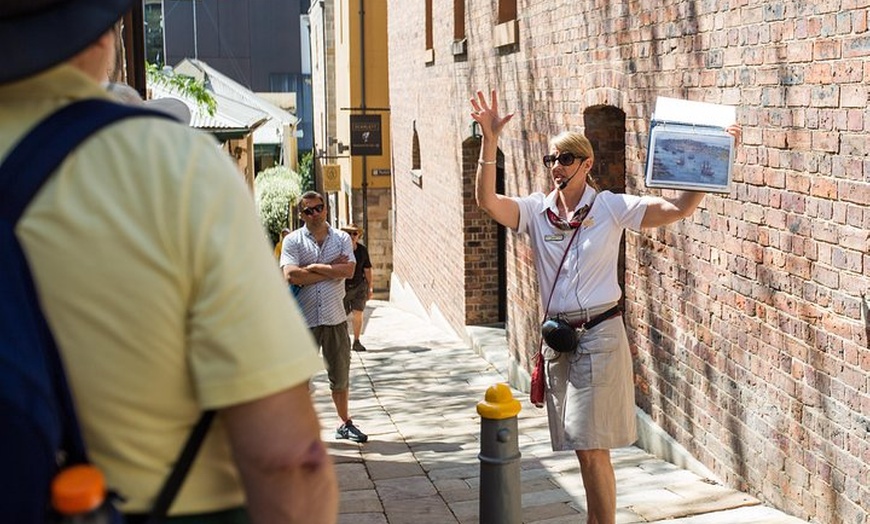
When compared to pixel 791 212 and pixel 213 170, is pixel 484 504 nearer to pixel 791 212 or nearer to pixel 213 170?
pixel 791 212

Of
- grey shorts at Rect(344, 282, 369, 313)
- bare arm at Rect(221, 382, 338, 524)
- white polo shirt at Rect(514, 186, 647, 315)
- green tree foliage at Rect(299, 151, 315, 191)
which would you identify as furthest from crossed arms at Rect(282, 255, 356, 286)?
green tree foliage at Rect(299, 151, 315, 191)

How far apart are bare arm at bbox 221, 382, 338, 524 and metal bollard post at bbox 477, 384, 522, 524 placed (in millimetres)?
3393

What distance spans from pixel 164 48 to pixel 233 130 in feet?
142

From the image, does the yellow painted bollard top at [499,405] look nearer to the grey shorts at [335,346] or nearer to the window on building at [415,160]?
the grey shorts at [335,346]

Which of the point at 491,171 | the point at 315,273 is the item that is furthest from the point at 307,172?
the point at 491,171

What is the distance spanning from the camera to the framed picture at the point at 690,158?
16.1 ft

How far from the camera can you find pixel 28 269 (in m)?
1.41

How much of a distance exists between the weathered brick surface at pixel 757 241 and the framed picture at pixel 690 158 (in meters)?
0.56

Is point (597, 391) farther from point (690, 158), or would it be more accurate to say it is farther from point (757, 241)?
point (757, 241)

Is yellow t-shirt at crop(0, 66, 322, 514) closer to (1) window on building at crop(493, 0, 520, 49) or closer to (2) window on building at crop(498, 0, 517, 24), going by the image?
(1) window on building at crop(493, 0, 520, 49)

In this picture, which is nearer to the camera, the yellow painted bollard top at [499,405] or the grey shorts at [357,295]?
the yellow painted bollard top at [499,405]

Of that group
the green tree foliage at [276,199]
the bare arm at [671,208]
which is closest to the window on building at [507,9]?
Result: the bare arm at [671,208]

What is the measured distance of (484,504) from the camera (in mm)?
5047

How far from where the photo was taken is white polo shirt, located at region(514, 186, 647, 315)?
5.09 m
